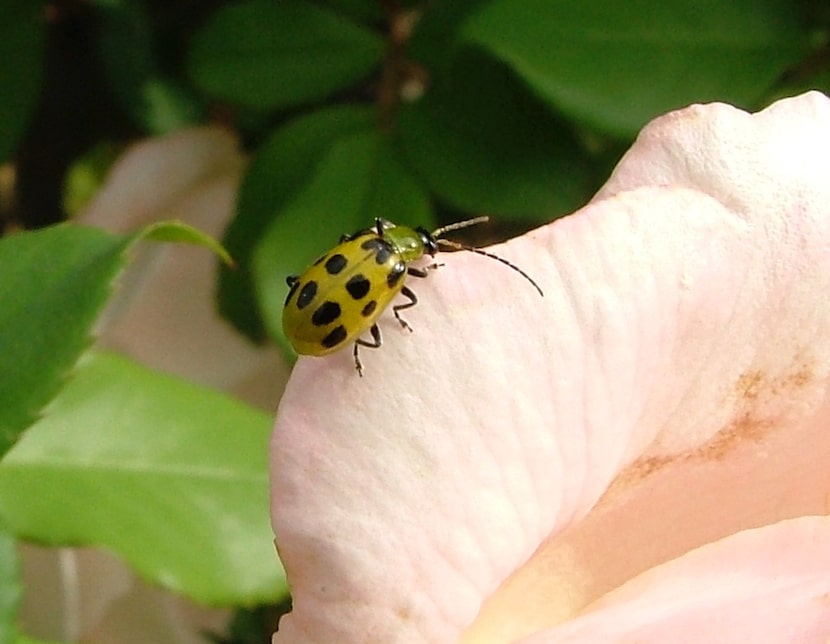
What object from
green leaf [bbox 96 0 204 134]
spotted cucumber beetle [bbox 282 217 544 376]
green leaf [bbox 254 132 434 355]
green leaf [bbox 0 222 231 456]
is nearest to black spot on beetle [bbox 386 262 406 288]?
spotted cucumber beetle [bbox 282 217 544 376]

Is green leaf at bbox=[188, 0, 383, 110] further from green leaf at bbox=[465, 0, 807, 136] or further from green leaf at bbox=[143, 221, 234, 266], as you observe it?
green leaf at bbox=[143, 221, 234, 266]

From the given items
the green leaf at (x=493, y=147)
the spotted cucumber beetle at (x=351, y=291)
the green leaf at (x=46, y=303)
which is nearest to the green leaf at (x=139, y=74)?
the green leaf at (x=493, y=147)

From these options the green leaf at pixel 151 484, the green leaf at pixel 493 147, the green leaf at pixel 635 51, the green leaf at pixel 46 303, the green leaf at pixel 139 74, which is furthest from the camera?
the green leaf at pixel 139 74

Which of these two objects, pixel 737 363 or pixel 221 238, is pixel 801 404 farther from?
pixel 221 238

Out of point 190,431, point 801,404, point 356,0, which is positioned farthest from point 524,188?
point 801,404

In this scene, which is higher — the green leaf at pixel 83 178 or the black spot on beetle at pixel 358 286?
the green leaf at pixel 83 178

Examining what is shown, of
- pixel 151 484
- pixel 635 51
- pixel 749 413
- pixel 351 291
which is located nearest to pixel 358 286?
pixel 351 291

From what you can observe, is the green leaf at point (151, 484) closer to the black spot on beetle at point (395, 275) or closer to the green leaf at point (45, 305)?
the green leaf at point (45, 305)
